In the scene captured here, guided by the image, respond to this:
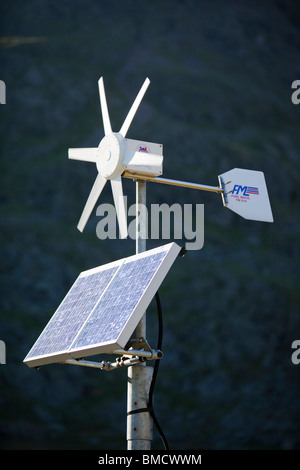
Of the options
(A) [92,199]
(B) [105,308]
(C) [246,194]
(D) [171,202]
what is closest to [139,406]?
(B) [105,308]

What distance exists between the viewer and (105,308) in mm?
11766

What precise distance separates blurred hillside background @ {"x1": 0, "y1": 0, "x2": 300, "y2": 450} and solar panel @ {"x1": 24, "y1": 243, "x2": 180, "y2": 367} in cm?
4836

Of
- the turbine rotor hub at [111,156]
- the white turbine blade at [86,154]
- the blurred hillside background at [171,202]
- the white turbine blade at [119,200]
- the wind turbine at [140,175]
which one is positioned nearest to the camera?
the wind turbine at [140,175]

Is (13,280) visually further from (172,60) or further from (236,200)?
(236,200)

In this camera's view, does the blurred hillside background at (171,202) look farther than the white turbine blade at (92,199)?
Yes

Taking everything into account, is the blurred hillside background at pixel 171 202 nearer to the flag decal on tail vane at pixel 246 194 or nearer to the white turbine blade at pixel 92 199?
the white turbine blade at pixel 92 199

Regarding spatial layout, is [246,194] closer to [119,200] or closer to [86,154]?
[119,200]

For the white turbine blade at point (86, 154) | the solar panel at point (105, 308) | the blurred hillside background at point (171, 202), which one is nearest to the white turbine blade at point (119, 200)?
the solar panel at point (105, 308)

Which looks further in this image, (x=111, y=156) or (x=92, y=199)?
(x=92, y=199)

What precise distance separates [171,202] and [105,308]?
6289 centimetres

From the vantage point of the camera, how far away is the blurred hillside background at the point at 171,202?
63.4m

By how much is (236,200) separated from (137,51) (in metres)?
81.4

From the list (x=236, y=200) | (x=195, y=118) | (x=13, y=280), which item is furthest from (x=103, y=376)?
(x=236, y=200)

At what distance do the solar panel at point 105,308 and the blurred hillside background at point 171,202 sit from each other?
48362 millimetres
